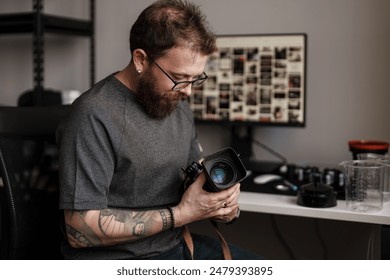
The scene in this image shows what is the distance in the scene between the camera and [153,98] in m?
1.42

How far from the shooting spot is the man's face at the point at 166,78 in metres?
1.38

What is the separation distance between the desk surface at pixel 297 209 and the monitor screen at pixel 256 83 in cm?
40

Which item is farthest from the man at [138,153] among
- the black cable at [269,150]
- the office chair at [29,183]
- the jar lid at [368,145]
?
the black cable at [269,150]

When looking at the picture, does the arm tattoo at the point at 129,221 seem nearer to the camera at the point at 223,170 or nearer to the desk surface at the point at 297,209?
the camera at the point at 223,170

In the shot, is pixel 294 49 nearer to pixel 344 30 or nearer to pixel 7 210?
pixel 344 30

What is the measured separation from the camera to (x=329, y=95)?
211 centimetres

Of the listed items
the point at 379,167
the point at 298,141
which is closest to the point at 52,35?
the point at 298,141

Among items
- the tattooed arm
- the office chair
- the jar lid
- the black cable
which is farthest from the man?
the black cable

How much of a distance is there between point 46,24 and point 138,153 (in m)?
1.06

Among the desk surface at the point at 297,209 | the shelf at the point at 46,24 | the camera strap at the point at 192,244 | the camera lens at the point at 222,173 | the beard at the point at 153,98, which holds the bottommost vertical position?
the camera strap at the point at 192,244

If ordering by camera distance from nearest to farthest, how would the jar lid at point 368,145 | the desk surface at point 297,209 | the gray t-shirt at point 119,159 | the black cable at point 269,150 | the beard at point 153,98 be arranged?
the gray t-shirt at point 119,159, the beard at point 153,98, the desk surface at point 297,209, the jar lid at point 368,145, the black cable at point 269,150

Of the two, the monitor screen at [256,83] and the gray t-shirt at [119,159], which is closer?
the gray t-shirt at [119,159]

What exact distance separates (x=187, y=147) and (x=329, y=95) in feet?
2.51

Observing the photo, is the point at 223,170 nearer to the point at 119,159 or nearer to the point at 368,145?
the point at 119,159
